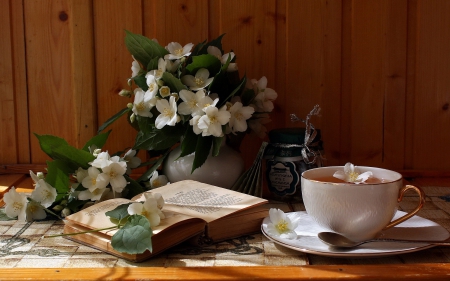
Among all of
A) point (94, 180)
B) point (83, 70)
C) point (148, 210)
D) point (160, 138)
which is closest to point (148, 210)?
point (148, 210)

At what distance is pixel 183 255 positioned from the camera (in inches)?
33.5

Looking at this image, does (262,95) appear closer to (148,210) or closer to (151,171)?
(151,171)

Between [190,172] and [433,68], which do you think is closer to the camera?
[190,172]

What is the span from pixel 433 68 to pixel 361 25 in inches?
8.1

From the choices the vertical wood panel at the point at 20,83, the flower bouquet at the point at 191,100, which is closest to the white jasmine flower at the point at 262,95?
the flower bouquet at the point at 191,100

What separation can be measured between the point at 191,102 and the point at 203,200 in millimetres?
229

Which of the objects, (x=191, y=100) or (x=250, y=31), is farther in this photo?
(x=250, y=31)

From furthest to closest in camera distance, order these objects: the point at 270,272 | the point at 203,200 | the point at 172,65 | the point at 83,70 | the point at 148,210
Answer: the point at 83,70 → the point at 172,65 → the point at 203,200 → the point at 148,210 → the point at 270,272

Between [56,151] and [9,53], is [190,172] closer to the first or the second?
[56,151]

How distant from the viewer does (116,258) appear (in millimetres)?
836

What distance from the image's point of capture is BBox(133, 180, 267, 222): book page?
0.93 metres

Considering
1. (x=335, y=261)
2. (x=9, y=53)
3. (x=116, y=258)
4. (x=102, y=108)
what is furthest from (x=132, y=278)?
→ (x=9, y=53)

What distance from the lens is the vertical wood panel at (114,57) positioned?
1.38 m

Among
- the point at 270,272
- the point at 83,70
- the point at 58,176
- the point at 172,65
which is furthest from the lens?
the point at 83,70
